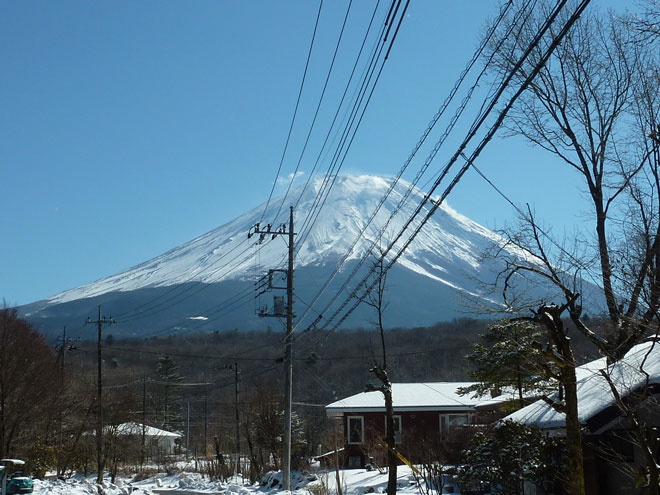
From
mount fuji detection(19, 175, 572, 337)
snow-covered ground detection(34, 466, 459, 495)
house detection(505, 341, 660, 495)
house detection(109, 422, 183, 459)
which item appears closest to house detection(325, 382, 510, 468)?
snow-covered ground detection(34, 466, 459, 495)

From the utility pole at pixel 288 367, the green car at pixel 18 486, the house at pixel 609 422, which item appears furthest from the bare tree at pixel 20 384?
the house at pixel 609 422

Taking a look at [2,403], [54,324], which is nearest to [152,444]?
[2,403]

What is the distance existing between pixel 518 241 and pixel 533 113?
4.51m

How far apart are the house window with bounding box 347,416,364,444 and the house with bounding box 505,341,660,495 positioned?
82.2ft

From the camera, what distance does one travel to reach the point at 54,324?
188375mm

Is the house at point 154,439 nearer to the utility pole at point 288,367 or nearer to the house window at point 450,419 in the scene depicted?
the house window at point 450,419

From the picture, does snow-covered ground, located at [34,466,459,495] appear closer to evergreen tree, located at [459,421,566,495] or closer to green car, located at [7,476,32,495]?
green car, located at [7,476,32,495]

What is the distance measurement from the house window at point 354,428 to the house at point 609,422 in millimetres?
25063

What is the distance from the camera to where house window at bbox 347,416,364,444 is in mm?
41844

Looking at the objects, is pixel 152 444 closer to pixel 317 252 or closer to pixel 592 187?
pixel 592 187

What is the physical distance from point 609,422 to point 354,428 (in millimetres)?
29040

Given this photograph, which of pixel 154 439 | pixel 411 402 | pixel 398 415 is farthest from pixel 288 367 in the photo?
pixel 154 439

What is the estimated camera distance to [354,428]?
139ft

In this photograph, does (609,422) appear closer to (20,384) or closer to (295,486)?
(295,486)
